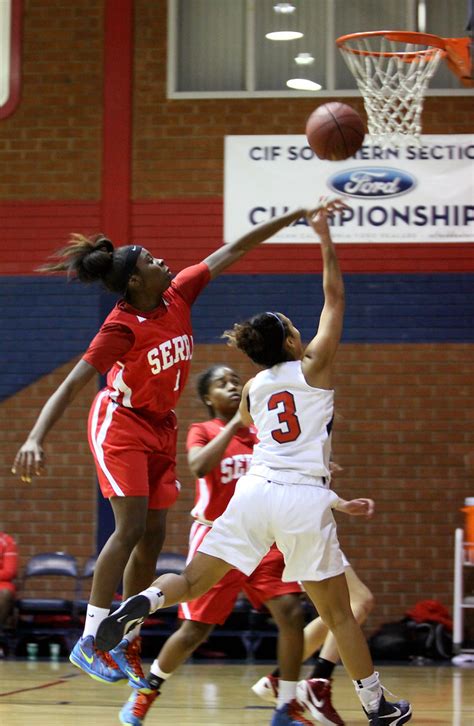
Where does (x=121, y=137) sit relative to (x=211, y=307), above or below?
above

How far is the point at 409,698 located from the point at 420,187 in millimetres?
4549

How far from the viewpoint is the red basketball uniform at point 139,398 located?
5043mm

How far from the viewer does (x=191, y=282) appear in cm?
550

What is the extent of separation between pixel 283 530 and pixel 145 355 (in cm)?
101

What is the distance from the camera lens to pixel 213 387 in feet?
19.4

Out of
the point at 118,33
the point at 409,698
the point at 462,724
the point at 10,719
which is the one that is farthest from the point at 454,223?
the point at 10,719

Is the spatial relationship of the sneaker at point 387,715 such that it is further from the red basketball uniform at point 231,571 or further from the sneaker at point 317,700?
the red basketball uniform at point 231,571

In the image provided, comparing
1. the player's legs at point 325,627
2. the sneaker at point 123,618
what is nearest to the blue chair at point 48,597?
the player's legs at point 325,627

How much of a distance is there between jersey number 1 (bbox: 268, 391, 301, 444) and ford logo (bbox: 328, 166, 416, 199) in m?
5.19

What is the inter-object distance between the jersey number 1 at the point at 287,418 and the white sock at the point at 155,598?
31.5 inches

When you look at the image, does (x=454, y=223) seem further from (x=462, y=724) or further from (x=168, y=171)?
(x=462, y=724)

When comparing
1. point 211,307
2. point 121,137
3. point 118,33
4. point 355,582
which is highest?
point 118,33

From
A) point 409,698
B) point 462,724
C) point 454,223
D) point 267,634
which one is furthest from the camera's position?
point 454,223

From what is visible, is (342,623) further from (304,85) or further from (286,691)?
(304,85)
